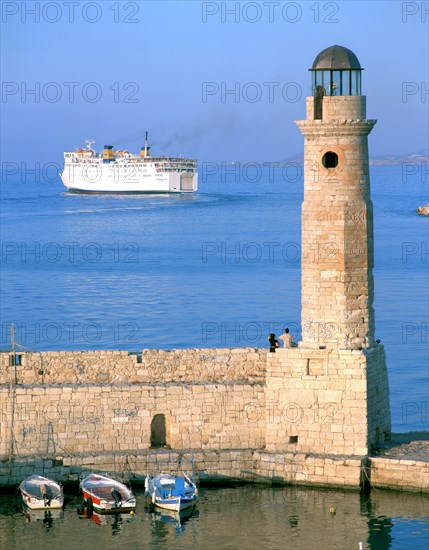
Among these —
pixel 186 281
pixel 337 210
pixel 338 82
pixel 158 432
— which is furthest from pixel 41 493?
pixel 186 281

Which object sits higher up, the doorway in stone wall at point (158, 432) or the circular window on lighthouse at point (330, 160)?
the circular window on lighthouse at point (330, 160)

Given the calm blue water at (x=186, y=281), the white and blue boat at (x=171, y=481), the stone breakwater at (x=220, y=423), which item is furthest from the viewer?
the calm blue water at (x=186, y=281)

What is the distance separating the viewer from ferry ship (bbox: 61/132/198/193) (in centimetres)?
13800

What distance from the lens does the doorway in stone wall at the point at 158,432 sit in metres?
23.8

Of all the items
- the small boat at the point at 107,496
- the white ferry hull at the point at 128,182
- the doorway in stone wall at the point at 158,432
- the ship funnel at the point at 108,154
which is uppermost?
the ship funnel at the point at 108,154

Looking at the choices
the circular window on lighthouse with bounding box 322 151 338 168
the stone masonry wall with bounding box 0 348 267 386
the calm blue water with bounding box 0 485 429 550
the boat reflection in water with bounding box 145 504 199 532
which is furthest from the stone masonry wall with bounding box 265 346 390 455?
the circular window on lighthouse with bounding box 322 151 338 168

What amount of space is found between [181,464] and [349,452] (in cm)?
278

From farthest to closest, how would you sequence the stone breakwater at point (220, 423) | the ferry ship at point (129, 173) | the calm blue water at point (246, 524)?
the ferry ship at point (129, 173), the stone breakwater at point (220, 423), the calm blue water at point (246, 524)

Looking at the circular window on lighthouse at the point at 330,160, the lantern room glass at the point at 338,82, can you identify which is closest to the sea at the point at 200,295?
the circular window on lighthouse at the point at 330,160

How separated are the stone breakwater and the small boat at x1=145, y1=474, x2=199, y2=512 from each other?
27.3 inches

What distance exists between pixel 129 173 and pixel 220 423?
383ft

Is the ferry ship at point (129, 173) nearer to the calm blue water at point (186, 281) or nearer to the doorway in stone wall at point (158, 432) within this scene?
the calm blue water at point (186, 281)

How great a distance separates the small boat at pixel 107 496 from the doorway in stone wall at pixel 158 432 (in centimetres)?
150

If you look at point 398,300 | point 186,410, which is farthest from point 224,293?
point 186,410
